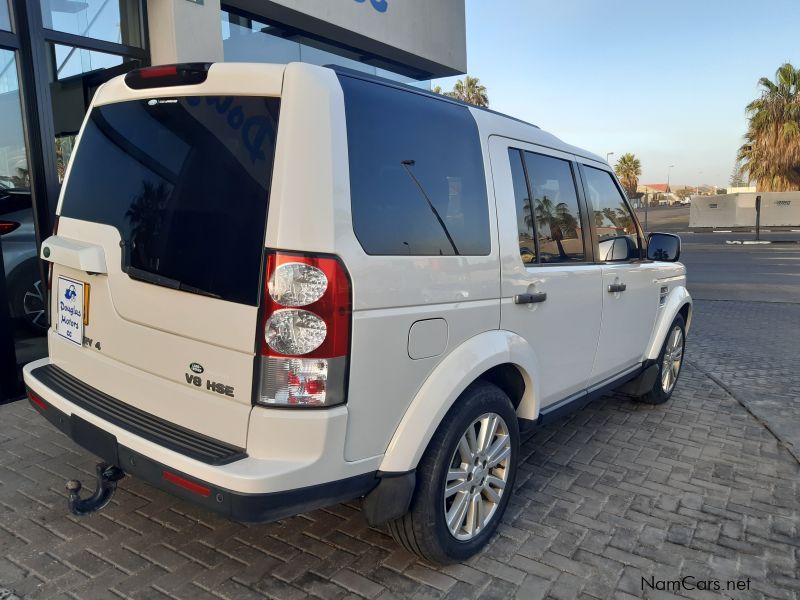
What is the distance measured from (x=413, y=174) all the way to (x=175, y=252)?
0.96 meters

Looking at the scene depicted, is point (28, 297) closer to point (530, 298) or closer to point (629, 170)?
point (530, 298)

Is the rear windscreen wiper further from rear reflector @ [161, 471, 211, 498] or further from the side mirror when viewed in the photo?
the side mirror

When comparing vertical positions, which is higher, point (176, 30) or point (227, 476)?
point (176, 30)

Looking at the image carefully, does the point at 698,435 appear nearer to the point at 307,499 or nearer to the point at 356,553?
the point at 356,553

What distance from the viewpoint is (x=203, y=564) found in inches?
106

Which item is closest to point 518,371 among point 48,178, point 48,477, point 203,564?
point 203,564

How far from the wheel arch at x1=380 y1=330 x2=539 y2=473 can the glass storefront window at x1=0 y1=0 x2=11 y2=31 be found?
15.0 feet

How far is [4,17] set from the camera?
4.74 meters

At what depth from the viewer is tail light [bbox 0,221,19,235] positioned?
191 inches

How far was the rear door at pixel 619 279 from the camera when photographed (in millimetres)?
3828

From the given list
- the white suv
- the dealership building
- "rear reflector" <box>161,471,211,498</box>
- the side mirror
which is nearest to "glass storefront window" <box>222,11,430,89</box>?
the dealership building

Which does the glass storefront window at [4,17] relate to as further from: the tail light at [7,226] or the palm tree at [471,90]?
the palm tree at [471,90]

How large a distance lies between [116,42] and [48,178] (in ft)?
5.34

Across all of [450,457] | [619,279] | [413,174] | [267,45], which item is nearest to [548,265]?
[619,279]
